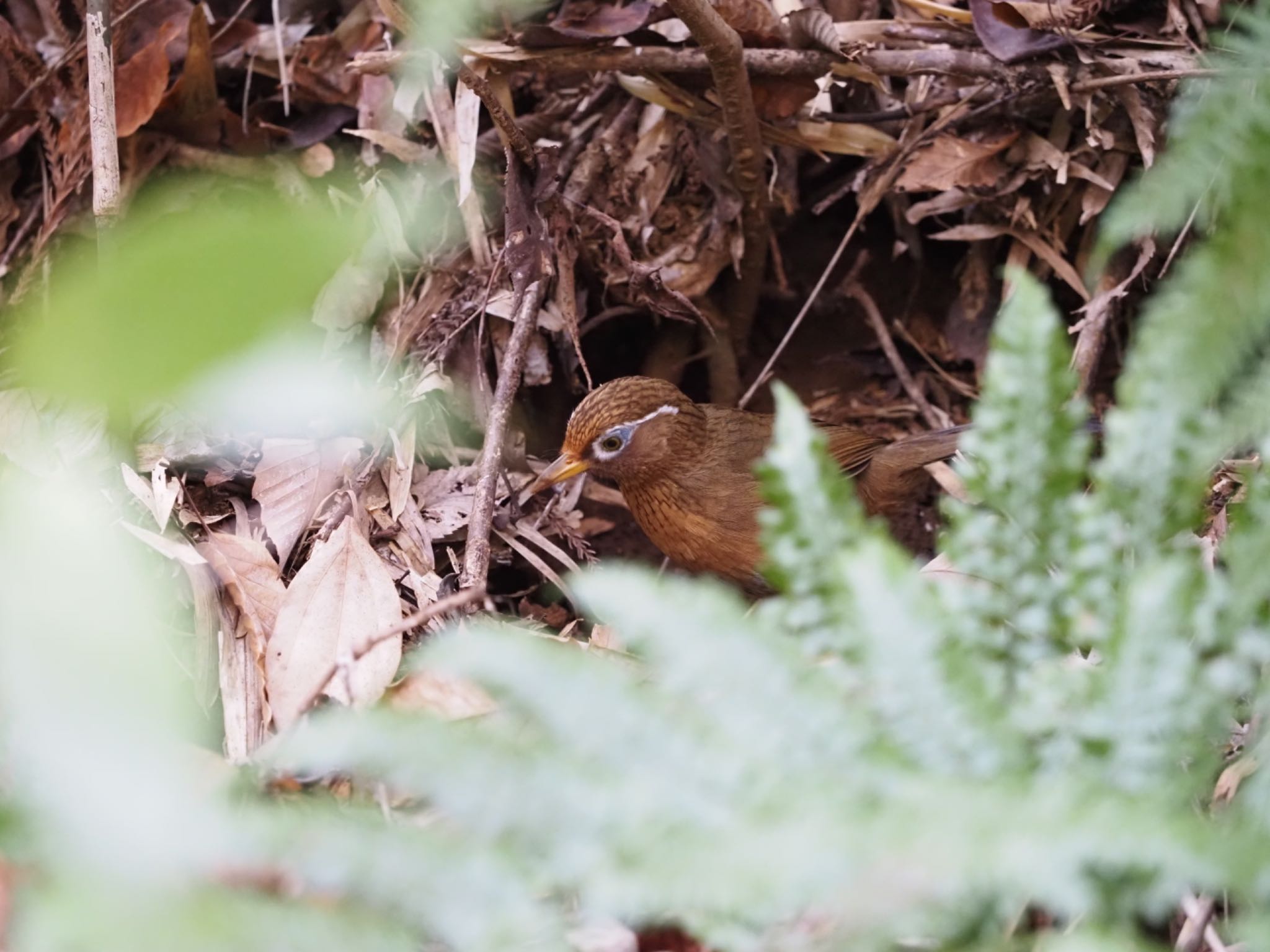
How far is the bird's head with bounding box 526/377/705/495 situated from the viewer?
11.8ft

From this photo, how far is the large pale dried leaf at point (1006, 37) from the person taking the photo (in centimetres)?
338

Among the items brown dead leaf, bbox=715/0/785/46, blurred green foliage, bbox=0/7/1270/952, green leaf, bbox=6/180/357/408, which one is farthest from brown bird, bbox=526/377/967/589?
green leaf, bbox=6/180/357/408

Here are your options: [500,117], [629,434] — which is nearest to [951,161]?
[629,434]

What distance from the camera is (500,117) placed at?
3027mm

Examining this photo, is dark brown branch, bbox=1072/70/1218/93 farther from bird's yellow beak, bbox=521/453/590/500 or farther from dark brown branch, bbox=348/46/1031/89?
bird's yellow beak, bbox=521/453/590/500

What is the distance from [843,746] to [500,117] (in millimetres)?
2206

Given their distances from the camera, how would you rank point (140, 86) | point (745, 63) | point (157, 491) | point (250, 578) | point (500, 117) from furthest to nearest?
point (140, 86) → point (745, 63) → point (500, 117) → point (157, 491) → point (250, 578)

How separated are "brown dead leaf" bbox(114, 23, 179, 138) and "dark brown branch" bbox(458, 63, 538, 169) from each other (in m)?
0.97

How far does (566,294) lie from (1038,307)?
2169mm

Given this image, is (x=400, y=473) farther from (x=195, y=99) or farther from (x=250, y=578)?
(x=195, y=99)

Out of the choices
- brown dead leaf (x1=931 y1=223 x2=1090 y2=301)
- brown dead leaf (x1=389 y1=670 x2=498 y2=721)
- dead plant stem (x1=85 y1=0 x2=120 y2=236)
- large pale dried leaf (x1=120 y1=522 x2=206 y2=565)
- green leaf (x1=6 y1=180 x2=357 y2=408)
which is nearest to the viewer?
green leaf (x1=6 y1=180 x2=357 y2=408)

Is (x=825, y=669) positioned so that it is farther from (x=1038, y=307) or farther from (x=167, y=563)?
(x=167, y=563)

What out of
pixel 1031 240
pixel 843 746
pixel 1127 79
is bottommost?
pixel 1031 240

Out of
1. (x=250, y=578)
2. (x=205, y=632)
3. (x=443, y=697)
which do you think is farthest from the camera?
(x=250, y=578)
